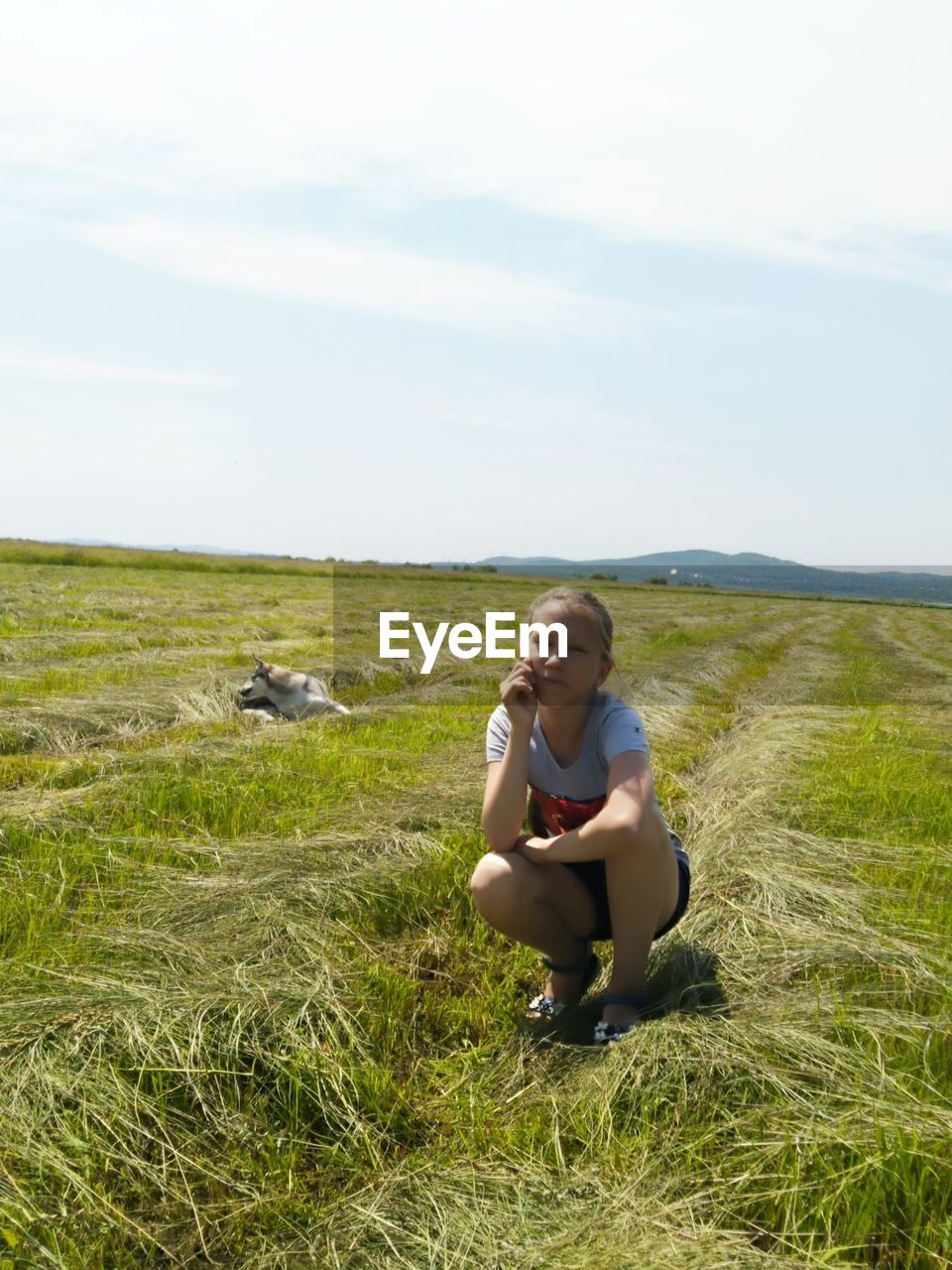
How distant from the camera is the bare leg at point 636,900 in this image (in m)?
3.01

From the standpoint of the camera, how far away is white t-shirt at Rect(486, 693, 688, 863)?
3.19 metres

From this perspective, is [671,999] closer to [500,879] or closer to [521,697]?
[500,879]

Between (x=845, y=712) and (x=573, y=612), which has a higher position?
(x=573, y=612)

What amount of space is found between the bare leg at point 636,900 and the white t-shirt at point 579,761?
204mm

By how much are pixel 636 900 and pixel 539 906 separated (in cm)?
33

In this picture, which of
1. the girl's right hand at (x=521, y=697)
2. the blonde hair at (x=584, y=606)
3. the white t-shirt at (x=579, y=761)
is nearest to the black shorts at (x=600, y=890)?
the white t-shirt at (x=579, y=761)

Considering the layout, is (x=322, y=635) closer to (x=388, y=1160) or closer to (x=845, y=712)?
(x=845, y=712)

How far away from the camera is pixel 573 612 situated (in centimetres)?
311

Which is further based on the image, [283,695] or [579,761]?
[283,695]

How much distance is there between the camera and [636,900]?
10.1ft

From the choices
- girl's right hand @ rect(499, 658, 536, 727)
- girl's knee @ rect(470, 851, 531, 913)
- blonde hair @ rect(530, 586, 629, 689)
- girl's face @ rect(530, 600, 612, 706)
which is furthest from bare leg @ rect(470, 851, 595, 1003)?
blonde hair @ rect(530, 586, 629, 689)

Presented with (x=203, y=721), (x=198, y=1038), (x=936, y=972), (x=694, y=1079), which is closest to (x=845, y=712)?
(x=203, y=721)

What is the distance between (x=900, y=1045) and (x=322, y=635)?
1317cm

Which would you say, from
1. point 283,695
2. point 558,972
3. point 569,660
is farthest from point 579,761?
point 283,695
